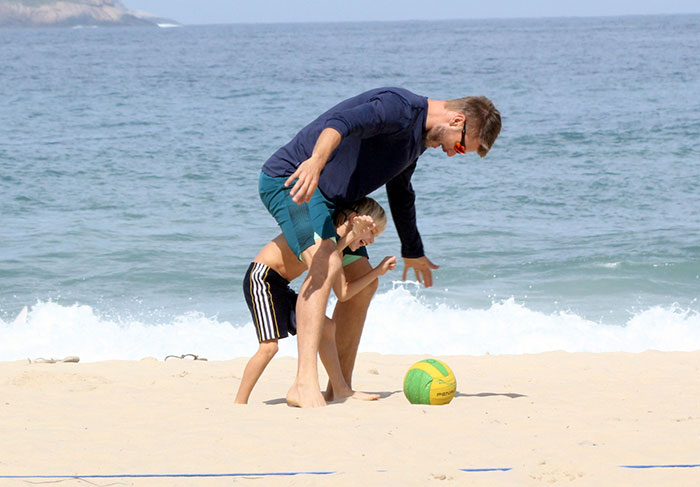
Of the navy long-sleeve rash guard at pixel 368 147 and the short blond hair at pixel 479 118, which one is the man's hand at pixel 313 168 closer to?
the navy long-sleeve rash guard at pixel 368 147

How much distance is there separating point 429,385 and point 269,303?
36.4 inches

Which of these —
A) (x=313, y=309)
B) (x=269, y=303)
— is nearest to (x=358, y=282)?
(x=313, y=309)

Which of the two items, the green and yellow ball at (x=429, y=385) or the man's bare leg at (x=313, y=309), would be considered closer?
the man's bare leg at (x=313, y=309)

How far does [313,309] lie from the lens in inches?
170

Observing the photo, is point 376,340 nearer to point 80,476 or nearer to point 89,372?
point 89,372

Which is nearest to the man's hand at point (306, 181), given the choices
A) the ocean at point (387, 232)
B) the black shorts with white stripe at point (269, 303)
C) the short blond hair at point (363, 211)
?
the short blond hair at point (363, 211)

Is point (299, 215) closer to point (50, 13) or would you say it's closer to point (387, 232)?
point (387, 232)

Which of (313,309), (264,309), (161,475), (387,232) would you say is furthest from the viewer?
(387,232)

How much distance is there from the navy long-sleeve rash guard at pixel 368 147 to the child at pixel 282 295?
189mm

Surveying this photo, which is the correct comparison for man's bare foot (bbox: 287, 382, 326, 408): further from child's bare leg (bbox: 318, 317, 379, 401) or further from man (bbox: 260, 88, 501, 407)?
child's bare leg (bbox: 318, 317, 379, 401)

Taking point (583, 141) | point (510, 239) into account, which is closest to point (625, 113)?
point (583, 141)

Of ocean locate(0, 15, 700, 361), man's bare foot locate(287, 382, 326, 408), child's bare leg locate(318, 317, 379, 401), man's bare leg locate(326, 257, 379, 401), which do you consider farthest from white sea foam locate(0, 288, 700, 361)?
man's bare foot locate(287, 382, 326, 408)

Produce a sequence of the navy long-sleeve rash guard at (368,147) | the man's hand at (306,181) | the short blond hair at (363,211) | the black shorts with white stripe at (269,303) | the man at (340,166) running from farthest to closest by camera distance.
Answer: the black shorts with white stripe at (269,303) → the short blond hair at (363,211) → the man at (340,166) → the navy long-sleeve rash guard at (368,147) → the man's hand at (306,181)

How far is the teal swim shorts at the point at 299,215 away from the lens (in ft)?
14.0
